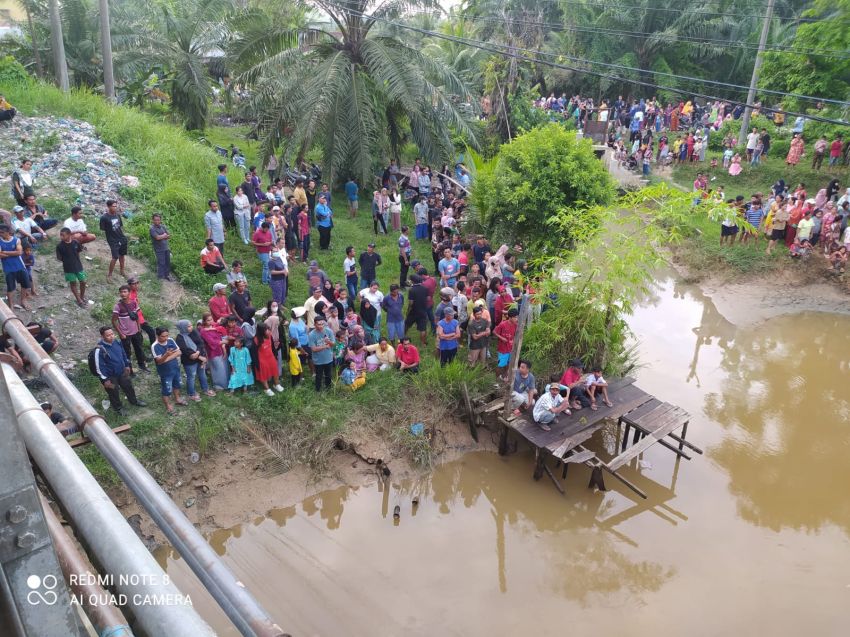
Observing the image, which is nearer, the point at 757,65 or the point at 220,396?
the point at 220,396

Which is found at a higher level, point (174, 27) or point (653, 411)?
point (174, 27)

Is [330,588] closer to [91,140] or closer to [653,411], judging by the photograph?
[653,411]

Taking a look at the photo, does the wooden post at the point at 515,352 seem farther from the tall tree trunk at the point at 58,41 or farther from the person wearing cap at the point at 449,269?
the tall tree trunk at the point at 58,41

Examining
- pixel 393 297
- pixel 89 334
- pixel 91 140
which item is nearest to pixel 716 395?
pixel 393 297

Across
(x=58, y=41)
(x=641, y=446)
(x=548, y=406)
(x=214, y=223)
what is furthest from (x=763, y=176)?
(x=58, y=41)

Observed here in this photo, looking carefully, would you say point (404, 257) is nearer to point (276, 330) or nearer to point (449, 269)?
point (449, 269)

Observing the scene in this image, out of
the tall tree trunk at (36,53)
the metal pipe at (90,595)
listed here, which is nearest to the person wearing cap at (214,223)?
the metal pipe at (90,595)
